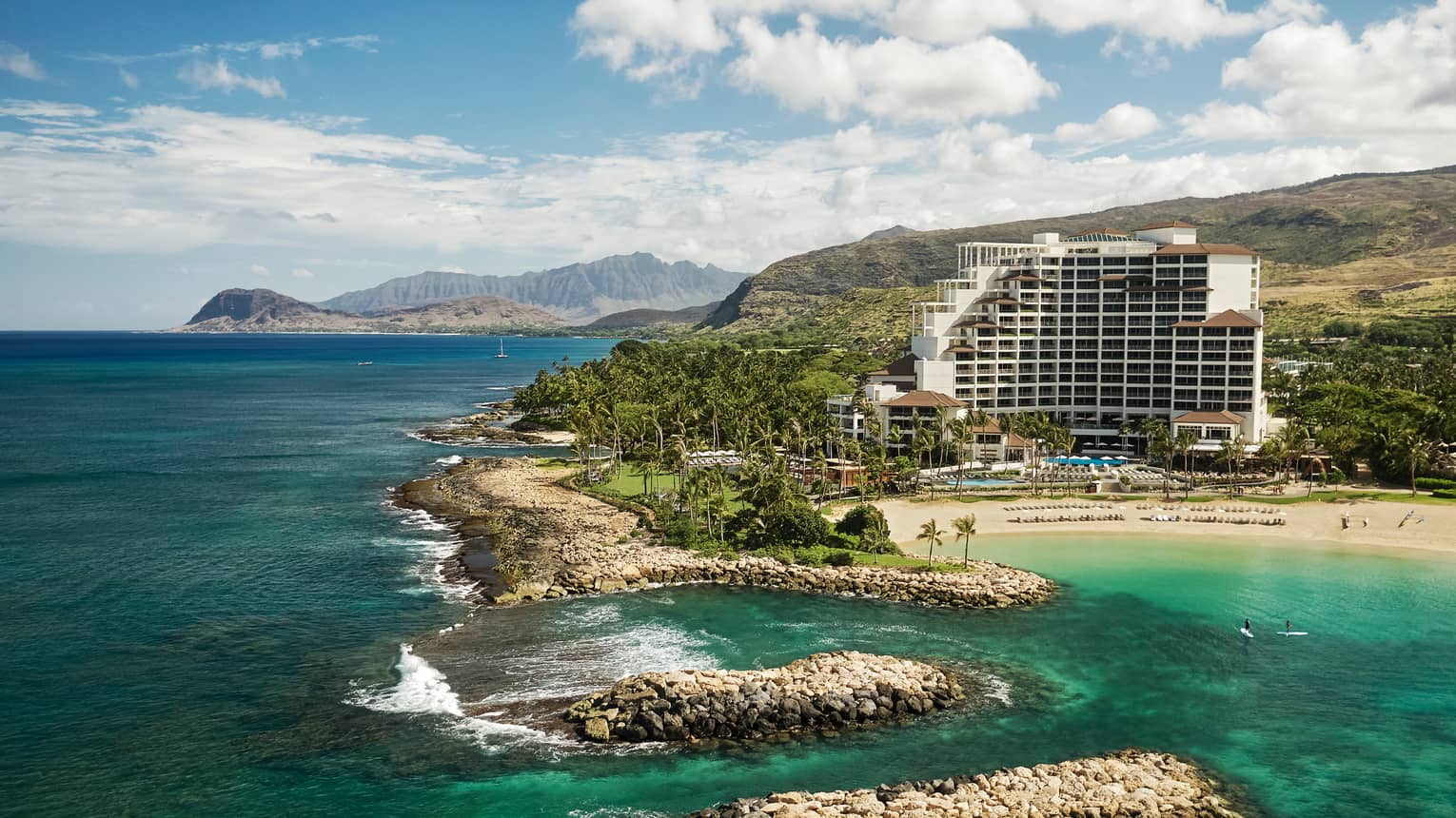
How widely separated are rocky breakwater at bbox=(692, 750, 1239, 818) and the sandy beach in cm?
3609

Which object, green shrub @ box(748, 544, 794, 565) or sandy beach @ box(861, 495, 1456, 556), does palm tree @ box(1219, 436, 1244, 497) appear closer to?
sandy beach @ box(861, 495, 1456, 556)

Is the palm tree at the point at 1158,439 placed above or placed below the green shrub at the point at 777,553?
Result: above

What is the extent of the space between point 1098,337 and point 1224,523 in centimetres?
3897

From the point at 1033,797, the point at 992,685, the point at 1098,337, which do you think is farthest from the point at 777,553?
the point at 1098,337

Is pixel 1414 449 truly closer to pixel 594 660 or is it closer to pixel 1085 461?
pixel 1085 461

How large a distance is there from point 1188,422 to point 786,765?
81.6m

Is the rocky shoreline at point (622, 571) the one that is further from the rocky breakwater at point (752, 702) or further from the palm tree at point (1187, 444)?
the palm tree at point (1187, 444)

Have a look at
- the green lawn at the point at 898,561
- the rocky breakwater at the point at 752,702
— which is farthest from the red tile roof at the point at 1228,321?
the rocky breakwater at the point at 752,702

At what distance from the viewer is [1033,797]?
36.4 m

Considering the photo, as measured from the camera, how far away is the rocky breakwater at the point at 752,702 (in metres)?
43.2

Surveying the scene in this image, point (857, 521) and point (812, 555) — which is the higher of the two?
point (857, 521)

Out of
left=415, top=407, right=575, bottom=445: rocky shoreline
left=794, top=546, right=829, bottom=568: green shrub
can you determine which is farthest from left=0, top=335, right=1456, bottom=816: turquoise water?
left=415, top=407, right=575, bottom=445: rocky shoreline

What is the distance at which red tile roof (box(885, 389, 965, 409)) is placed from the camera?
4126 inches

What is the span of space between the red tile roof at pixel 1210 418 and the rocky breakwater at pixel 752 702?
2800 inches
